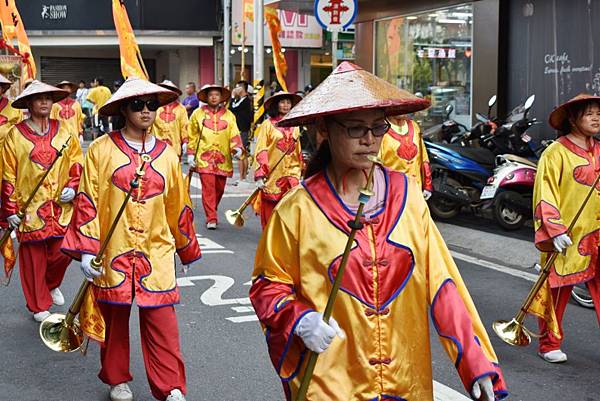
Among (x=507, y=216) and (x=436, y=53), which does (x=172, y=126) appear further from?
(x=507, y=216)

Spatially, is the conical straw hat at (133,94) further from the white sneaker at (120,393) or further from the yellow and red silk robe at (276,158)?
the yellow and red silk robe at (276,158)

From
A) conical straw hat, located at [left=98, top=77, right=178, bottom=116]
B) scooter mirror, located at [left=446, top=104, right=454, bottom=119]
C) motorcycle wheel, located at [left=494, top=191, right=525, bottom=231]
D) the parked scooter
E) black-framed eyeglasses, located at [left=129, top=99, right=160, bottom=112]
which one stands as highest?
conical straw hat, located at [left=98, top=77, right=178, bottom=116]

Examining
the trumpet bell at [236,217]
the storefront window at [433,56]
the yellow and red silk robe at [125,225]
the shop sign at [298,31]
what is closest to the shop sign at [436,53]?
the storefront window at [433,56]

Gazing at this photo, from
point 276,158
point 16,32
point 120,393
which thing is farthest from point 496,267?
point 16,32

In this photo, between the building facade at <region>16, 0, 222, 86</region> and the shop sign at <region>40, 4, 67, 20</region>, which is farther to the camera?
the shop sign at <region>40, 4, 67, 20</region>

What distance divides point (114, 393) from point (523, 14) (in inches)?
372

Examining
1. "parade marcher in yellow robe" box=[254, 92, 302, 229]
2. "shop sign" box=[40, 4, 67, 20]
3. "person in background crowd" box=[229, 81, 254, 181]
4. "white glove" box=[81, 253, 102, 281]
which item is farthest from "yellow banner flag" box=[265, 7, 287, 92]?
"shop sign" box=[40, 4, 67, 20]

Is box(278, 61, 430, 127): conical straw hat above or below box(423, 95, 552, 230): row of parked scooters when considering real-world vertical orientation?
above

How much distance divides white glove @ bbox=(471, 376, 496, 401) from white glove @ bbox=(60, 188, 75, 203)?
186 inches

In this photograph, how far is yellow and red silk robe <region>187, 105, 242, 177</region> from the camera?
40.2 feet

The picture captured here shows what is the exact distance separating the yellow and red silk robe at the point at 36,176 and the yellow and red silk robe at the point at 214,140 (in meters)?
4.97

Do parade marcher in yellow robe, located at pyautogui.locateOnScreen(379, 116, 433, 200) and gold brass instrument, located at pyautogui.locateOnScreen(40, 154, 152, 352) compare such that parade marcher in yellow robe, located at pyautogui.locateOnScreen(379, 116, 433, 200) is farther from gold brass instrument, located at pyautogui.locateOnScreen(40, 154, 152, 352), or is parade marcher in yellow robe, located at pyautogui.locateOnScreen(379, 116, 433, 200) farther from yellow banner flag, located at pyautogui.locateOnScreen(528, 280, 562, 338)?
gold brass instrument, located at pyautogui.locateOnScreen(40, 154, 152, 352)

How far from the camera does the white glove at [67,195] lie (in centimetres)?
695

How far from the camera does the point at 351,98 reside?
2975 mm
